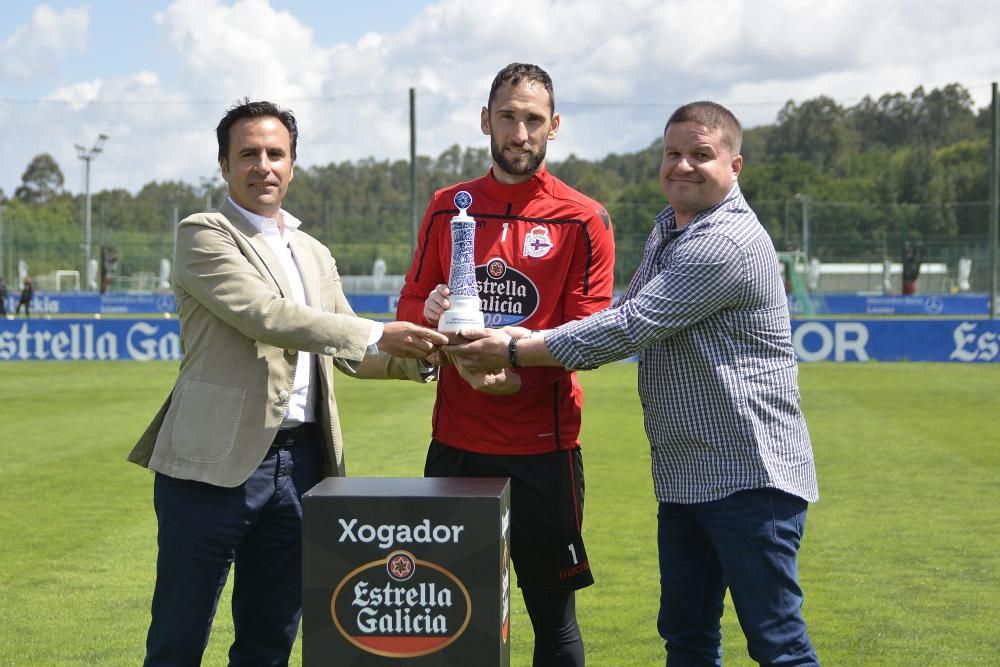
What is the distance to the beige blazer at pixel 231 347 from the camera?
3654 millimetres

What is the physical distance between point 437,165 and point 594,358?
82.0 ft

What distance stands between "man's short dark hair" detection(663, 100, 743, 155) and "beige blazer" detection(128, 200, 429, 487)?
1.21 meters

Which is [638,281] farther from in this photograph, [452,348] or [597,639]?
[597,639]

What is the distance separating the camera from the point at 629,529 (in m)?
8.12

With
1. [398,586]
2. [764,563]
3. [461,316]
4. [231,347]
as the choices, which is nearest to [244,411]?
[231,347]

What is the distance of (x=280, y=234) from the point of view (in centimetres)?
401

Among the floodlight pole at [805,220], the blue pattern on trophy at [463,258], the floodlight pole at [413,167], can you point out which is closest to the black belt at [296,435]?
the blue pattern on trophy at [463,258]

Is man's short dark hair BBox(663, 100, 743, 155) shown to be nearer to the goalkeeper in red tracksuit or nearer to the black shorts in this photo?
the goalkeeper in red tracksuit

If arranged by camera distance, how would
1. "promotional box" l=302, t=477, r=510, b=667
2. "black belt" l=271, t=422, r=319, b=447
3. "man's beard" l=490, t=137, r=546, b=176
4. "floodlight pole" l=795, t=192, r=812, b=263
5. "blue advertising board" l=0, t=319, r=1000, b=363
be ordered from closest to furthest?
"promotional box" l=302, t=477, r=510, b=667
"black belt" l=271, t=422, r=319, b=447
"man's beard" l=490, t=137, r=546, b=176
"blue advertising board" l=0, t=319, r=1000, b=363
"floodlight pole" l=795, t=192, r=812, b=263

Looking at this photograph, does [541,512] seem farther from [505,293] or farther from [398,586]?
[398,586]

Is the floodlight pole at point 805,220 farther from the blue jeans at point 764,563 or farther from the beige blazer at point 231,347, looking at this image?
the beige blazer at point 231,347

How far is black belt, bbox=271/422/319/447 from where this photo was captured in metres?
3.89

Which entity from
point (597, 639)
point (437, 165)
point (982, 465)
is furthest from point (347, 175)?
point (597, 639)

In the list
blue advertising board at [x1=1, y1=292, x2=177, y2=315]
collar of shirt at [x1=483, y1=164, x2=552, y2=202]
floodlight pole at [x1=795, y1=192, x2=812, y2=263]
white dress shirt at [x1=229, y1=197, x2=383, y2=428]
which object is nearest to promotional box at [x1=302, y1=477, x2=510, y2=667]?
white dress shirt at [x1=229, y1=197, x2=383, y2=428]
